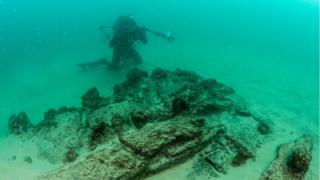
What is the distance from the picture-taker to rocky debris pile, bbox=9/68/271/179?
16.0 ft

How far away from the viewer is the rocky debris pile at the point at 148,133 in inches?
192

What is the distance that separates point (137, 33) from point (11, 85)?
6716 millimetres

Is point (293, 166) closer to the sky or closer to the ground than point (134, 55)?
closer to the ground

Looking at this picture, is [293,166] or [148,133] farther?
[293,166]

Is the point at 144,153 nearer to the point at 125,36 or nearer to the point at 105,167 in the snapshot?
the point at 105,167

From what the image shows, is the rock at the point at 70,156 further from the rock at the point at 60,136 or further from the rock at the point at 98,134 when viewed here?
the rock at the point at 98,134

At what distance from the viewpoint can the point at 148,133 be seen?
513 centimetres

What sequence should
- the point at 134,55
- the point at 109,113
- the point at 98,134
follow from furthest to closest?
the point at 134,55
the point at 109,113
the point at 98,134

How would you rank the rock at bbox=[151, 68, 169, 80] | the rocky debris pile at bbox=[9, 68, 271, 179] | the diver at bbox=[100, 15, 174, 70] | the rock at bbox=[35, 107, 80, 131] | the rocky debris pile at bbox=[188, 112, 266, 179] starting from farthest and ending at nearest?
the diver at bbox=[100, 15, 174, 70]
the rock at bbox=[151, 68, 169, 80]
the rock at bbox=[35, 107, 80, 131]
the rocky debris pile at bbox=[188, 112, 266, 179]
the rocky debris pile at bbox=[9, 68, 271, 179]

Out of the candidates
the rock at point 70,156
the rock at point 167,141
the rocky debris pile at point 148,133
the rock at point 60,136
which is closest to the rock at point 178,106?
the rocky debris pile at point 148,133

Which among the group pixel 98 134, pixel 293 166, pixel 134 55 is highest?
pixel 134 55

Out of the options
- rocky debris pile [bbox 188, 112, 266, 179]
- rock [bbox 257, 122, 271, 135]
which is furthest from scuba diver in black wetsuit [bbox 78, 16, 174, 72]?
rocky debris pile [bbox 188, 112, 266, 179]

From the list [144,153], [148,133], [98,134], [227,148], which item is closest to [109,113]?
[98,134]

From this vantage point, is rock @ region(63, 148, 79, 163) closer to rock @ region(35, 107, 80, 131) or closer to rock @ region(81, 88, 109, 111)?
rock @ region(35, 107, 80, 131)
